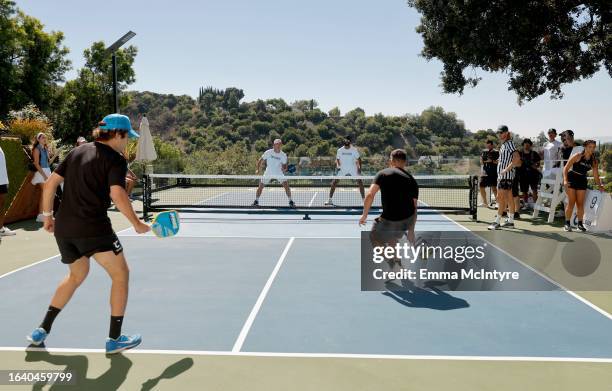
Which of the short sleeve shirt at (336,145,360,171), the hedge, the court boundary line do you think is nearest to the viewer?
the court boundary line

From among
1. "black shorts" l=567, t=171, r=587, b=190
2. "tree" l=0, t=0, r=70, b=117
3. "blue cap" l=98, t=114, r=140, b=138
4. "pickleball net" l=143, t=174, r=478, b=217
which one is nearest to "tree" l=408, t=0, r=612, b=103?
"pickleball net" l=143, t=174, r=478, b=217

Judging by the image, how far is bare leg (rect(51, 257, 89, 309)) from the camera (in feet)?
15.6

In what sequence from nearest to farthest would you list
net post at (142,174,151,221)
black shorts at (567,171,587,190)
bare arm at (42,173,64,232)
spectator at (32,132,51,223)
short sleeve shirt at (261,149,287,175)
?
bare arm at (42,173,64,232), black shorts at (567,171,587,190), spectator at (32,132,51,223), net post at (142,174,151,221), short sleeve shirt at (261,149,287,175)

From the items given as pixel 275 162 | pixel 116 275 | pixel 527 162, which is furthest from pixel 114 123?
pixel 527 162

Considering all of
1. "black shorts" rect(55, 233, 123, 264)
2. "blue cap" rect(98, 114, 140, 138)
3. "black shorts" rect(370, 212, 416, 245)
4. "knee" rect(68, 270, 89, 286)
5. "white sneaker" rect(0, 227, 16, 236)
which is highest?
"blue cap" rect(98, 114, 140, 138)

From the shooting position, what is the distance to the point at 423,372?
4.28m

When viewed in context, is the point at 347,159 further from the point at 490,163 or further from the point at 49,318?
the point at 49,318

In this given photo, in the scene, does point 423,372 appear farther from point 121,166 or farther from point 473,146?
point 473,146

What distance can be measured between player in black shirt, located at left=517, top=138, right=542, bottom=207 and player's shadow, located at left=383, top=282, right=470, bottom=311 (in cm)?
830

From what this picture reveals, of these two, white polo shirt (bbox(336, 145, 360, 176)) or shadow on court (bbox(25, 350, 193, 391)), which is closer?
shadow on court (bbox(25, 350, 193, 391))

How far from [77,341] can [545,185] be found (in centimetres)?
1160

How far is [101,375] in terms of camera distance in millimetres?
4219

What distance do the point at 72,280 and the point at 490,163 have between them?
11488 mm

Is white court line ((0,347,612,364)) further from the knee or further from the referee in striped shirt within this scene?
the referee in striped shirt
